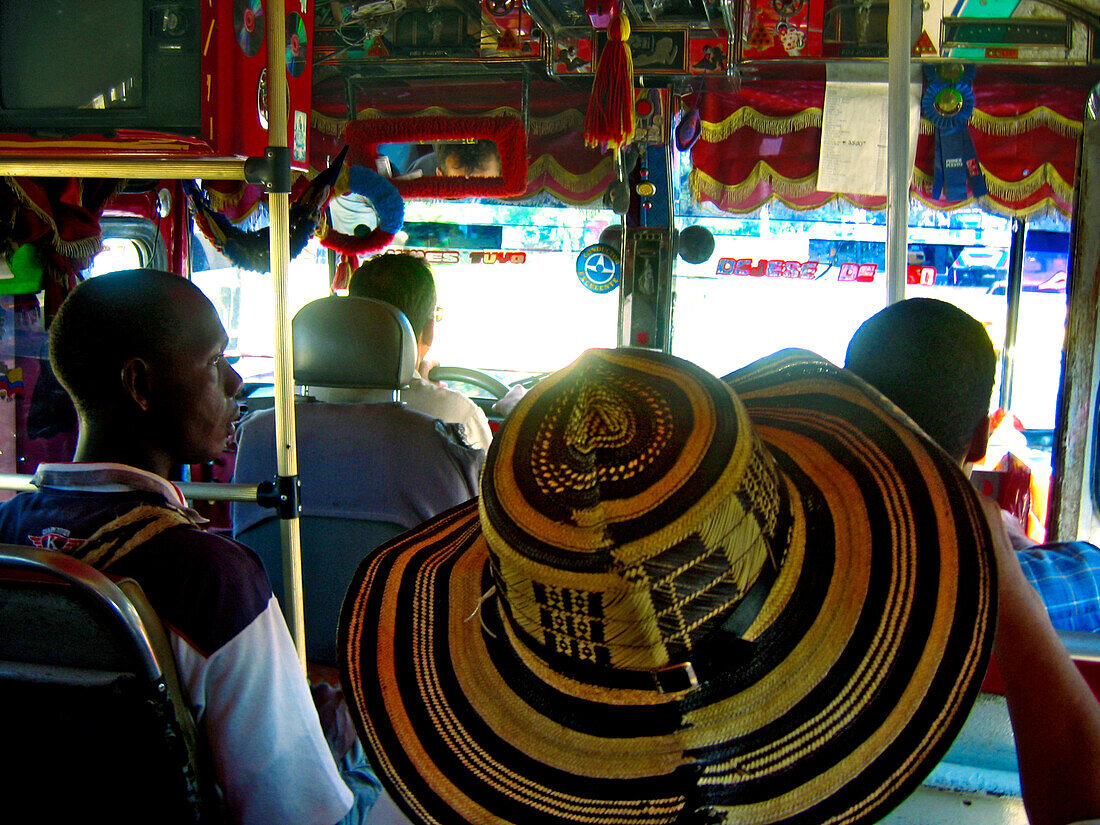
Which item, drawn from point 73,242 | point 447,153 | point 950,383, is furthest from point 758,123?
point 73,242

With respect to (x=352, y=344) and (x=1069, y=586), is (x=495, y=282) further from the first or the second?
(x=1069, y=586)

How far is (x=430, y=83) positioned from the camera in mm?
4613

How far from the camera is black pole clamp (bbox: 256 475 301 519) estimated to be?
5.38 feet

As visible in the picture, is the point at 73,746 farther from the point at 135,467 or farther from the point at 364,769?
the point at 364,769

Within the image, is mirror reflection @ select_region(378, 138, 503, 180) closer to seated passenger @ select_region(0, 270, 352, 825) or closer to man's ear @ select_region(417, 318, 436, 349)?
man's ear @ select_region(417, 318, 436, 349)

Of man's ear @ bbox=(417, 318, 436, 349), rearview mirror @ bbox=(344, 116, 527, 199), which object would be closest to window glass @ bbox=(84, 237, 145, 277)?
rearview mirror @ bbox=(344, 116, 527, 199)

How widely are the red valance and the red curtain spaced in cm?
58

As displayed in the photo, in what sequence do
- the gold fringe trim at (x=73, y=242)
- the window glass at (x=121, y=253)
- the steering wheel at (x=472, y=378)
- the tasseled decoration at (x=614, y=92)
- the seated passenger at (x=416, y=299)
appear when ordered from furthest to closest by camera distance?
1. the steering wheel at (x=472, y=378)
2. the window glass at (x=121, y=253)
3. the seated passenger at (x=416, y=299)
4. the tasseled decoration at (x=614, y=92)
5. the gold fringe trim at (x=73, y=242)

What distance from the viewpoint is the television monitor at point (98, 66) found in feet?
5.56

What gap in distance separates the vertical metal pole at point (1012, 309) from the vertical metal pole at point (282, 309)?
4.13 metres

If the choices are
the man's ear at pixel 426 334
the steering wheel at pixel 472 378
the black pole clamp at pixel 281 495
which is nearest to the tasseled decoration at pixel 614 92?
the man's ear at pixel 426 334

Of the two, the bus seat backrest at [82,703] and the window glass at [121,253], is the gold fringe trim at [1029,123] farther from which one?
the window glass at [121,253]

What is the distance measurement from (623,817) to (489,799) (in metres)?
0.13

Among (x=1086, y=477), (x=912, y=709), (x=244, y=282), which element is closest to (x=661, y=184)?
(x=1086, y=477)
